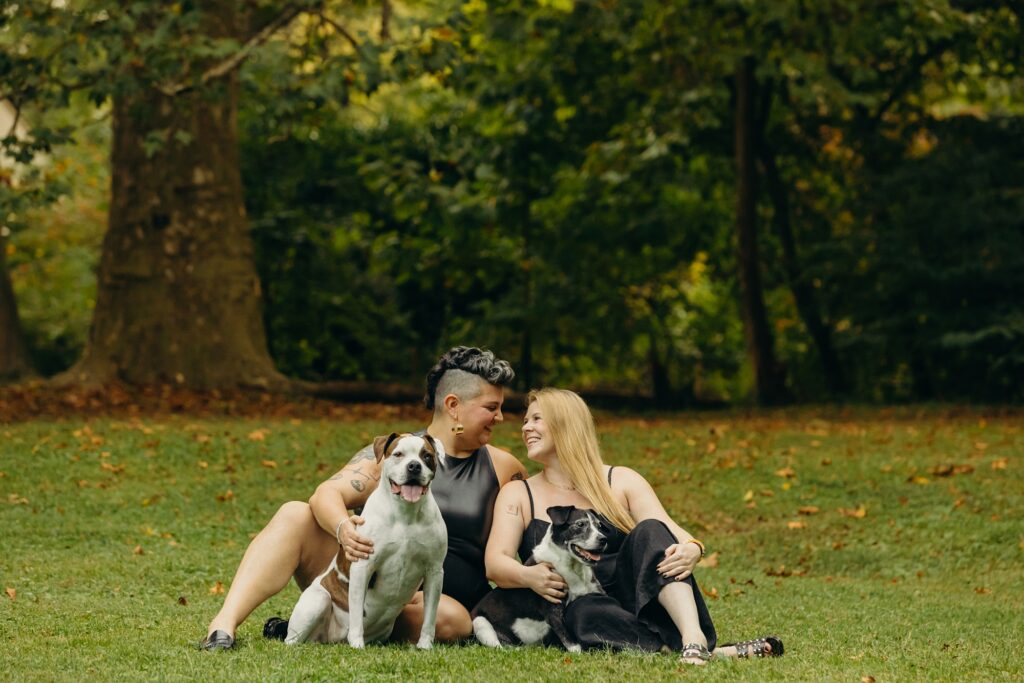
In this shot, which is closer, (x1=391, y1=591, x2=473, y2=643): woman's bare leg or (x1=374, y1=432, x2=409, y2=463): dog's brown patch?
(x1=374, y1=432, x2=409, y2=463): dog's brown patch

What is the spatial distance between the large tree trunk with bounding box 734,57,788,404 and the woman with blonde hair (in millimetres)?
14703

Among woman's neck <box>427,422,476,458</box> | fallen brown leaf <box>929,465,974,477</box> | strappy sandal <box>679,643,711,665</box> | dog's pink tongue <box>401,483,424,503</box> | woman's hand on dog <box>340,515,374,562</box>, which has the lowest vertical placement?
strappy sandal <box>679,643,711,665</box>

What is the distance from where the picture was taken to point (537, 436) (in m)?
6.18

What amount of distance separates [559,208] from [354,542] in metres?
15.8

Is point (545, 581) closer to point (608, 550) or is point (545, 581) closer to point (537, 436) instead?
point (608, 550)

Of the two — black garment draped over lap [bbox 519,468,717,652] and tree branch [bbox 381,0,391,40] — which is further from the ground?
tree branch [bbox 381,0,391,40]

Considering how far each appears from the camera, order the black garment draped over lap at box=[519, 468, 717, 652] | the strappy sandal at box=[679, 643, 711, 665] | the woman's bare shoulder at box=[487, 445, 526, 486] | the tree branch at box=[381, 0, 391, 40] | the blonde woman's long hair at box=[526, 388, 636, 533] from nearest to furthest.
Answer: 1. the strappy sandal at box=[679, 643, 711, 665]
2. the black garment draped over lap at box=[519, 468, 717, 652]
3. the blonde woman's long hair at box=[526, 388, 636, 533]
4. the woman's bare shoulder at box=[487, 445, 526, 486]
5. the tree branch at box=[381, 0, 391, 40]

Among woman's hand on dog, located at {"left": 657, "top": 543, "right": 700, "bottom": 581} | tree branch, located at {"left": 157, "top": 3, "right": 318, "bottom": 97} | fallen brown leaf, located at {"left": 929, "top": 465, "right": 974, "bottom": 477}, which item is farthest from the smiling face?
tree branch, located at {"left": 157, "top": 3, "right": 318, "bottom": 97}

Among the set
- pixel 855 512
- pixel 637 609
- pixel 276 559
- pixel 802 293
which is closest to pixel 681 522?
pixel 855 512

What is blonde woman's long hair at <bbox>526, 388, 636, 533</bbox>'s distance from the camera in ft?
20.2

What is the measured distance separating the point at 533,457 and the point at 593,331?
15.3 meters

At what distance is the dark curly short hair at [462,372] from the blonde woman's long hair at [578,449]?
0.74ft

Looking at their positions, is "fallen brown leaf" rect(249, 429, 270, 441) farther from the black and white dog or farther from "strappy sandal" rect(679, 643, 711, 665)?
"strappy sandal" rect(679, 643, 711, 665)

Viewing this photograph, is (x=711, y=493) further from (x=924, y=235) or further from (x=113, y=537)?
(x=924, y=235)
